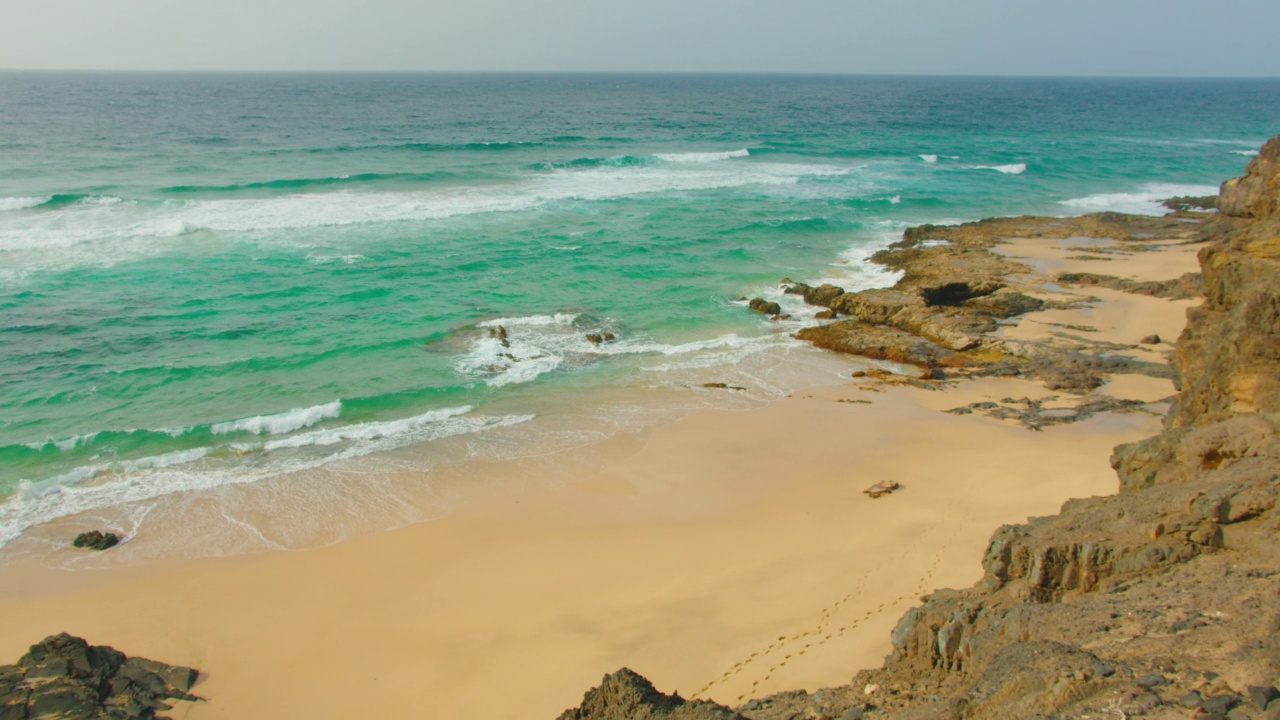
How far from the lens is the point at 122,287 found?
22938 millimetres

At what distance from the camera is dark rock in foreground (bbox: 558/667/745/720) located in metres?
5.17

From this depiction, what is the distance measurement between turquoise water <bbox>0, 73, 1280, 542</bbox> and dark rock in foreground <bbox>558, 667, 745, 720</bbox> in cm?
1013

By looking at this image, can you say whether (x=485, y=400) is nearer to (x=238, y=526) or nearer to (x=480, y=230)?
(x=238, y=526)

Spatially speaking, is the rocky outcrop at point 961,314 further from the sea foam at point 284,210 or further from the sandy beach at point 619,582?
the sea foam at point 284,210

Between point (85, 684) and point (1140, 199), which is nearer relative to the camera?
point (85, 684)

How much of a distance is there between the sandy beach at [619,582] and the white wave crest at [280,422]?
14.4ft

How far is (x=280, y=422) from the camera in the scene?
15492mm

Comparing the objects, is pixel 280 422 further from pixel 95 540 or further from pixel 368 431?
pixel 95 540

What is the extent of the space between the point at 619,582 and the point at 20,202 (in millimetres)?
33619

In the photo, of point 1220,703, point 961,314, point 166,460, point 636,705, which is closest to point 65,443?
point 166,460

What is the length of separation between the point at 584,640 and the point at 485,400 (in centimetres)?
846

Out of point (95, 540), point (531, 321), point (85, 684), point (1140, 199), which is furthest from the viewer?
point (1140, 199)

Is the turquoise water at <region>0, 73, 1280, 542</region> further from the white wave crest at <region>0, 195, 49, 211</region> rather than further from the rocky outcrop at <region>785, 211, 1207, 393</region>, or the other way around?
the rocky outcrop at <region>785, 211, 1207, 393</region>

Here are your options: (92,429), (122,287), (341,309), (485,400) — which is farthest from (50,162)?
(485,400)
